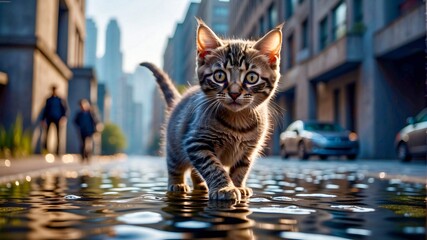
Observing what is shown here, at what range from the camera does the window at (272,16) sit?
1324 inches

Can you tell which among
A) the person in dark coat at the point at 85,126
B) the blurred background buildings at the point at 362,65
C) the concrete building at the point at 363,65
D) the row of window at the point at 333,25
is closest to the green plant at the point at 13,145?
the person in dark coat at the point at 85,126

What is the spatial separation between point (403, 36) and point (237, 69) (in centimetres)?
1548

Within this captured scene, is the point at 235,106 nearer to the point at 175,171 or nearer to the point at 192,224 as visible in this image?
the point at 175,171

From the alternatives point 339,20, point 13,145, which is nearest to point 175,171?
point 13,145

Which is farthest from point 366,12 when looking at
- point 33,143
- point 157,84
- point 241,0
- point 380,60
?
point 241,0

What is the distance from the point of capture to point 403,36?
1700 centimetres

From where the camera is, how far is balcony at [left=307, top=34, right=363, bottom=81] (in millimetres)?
20750

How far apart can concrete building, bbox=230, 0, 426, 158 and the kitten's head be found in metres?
12.7

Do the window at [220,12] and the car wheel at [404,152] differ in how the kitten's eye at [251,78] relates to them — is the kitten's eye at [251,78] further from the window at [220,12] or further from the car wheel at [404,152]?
the window at [220,12]

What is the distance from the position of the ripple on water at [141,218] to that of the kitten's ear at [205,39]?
1638 mm

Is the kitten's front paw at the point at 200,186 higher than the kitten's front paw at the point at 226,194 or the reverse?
the reverse

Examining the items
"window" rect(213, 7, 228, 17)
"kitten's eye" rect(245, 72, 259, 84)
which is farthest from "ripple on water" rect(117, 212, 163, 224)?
"window" rect(213, 7, 228, 17)

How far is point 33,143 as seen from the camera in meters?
15.4

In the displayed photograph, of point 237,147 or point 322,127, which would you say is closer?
point 237,147
